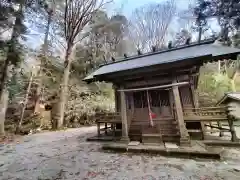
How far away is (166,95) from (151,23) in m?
12.4

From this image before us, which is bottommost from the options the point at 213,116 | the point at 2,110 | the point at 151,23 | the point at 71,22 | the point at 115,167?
the point at 115,167

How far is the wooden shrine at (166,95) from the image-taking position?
4816mm

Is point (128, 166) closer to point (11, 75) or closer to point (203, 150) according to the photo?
point (203, 150)

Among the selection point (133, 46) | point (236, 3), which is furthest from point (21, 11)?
point (133, 46)

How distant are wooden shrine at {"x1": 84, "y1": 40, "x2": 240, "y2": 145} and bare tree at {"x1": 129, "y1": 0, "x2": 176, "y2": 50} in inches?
425

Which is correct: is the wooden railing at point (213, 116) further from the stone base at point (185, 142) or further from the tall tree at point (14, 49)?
the tall tree at point (14, 49)

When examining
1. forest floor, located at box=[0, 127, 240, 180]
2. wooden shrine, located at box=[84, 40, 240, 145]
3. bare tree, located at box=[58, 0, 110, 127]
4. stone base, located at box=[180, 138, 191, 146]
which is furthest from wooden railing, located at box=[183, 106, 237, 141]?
bare tree, located at box=[58, 0, 110, 127]

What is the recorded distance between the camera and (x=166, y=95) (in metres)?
6.64

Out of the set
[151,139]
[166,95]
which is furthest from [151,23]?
[151,139]

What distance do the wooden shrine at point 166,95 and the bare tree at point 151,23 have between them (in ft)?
35.4

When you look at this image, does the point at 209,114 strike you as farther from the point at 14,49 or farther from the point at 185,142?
the point at 14,49

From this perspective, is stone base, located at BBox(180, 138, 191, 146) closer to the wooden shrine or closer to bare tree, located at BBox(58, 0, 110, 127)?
the wooden shrine

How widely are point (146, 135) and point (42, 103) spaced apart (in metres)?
10.2

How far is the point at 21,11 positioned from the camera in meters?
7.65
